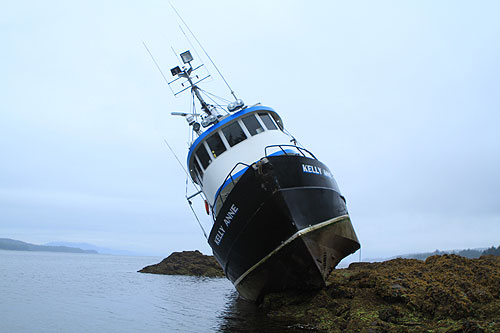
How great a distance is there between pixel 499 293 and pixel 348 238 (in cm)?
400

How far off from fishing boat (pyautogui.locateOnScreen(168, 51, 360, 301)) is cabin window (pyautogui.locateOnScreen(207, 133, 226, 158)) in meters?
0.04

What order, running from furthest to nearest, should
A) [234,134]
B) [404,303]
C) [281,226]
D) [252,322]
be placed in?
[234,134] < [252,322] < [281,226] < [404,303]

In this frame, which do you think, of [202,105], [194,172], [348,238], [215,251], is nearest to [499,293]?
[348,238]

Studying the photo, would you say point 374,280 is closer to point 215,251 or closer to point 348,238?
point 348,238

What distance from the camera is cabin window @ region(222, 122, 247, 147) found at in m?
11.4

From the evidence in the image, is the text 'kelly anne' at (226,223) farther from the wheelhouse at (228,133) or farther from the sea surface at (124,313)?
the wheelhouse at (228,133)

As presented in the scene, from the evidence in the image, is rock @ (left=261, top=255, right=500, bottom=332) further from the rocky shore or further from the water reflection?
the water reflection

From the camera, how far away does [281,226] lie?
27.7ft

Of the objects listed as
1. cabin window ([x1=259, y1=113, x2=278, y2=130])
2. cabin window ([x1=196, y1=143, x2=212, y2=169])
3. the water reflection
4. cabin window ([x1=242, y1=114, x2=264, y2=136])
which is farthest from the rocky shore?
cabin window ([x1=259, y1=113, x2=278, y2=130])

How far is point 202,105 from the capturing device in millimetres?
13750

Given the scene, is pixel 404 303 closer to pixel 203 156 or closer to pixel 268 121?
pixel 268 121

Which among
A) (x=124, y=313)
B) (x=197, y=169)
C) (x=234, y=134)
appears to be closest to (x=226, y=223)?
(x=234, y=134)

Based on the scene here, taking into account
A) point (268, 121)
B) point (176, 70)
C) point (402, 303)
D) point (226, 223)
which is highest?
point (176, 70)

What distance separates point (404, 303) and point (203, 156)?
25.1 feet
